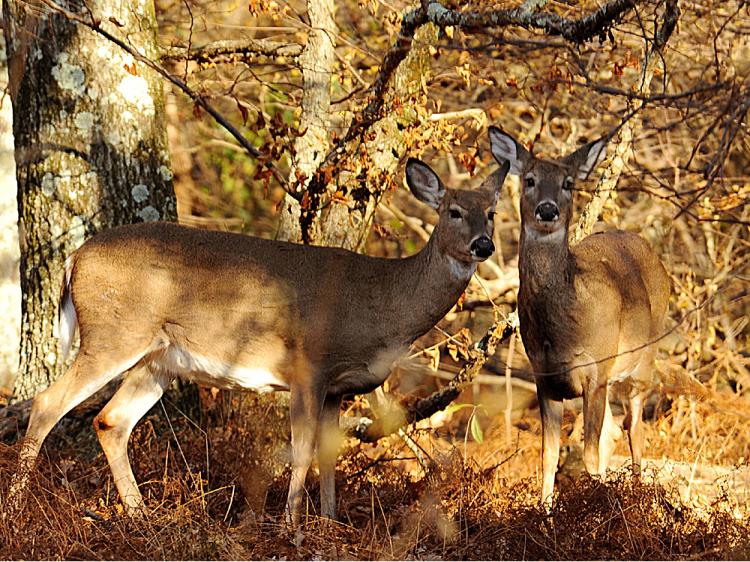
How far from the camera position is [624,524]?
530cm

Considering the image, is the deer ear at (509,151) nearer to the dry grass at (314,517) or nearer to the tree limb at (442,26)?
the tree limb at (442,26)

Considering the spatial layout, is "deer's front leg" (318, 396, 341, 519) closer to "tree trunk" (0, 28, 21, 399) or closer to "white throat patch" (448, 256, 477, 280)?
"white throat patch" (448, 256, 477, 280)

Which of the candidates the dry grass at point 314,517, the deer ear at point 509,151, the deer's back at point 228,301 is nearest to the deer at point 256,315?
the deer's back at point 228,301

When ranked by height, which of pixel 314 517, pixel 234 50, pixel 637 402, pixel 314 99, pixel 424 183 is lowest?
pixel 314 517

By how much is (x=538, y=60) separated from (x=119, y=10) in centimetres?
419

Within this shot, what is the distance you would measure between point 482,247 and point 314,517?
5.46ft

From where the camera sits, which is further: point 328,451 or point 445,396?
point 445,396

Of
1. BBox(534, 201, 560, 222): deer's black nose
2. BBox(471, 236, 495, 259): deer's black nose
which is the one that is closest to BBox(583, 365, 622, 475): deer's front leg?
BBox(534, 201, 560, 222): deer's black nose

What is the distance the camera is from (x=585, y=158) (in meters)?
6.67

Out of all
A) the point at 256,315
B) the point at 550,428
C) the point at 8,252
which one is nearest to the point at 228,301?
the point at 256,315

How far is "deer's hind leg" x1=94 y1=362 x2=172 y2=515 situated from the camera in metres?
6.04

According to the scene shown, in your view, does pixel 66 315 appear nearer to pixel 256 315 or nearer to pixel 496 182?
pixel 256 315

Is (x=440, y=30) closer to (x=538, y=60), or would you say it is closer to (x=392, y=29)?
(x=392, y=29)

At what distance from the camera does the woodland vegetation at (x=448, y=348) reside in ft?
17.0
